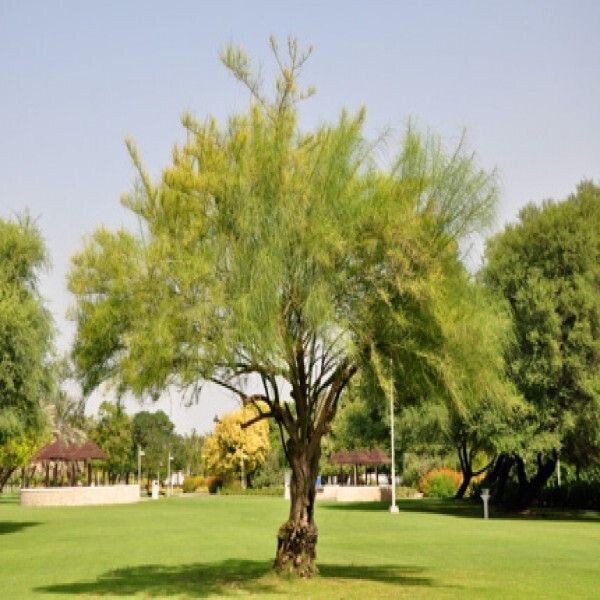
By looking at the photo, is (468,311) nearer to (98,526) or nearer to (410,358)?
(410,358)

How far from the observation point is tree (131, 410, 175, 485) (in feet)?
339

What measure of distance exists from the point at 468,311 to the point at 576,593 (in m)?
5.24

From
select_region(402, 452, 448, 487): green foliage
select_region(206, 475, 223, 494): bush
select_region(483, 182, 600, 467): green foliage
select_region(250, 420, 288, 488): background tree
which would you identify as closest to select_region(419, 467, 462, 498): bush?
select_region(402, 452, 448, 487): green foliage

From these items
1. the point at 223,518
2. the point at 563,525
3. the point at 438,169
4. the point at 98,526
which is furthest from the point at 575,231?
the point at 438,169

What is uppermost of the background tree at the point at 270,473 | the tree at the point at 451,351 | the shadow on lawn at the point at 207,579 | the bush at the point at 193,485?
the tree at the point at 451,351

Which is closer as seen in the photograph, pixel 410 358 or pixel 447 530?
pixel 410 358

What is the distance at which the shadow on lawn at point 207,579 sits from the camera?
17.3m

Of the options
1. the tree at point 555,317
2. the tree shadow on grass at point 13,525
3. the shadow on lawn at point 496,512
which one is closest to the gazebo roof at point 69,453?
the shadow on lawn at point 496,512

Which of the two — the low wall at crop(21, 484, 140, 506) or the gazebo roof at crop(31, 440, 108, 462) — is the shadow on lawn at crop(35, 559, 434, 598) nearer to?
the low wall at crop(21, 484, 140, 506)

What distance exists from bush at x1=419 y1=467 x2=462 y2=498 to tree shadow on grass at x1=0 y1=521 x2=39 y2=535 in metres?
35.1

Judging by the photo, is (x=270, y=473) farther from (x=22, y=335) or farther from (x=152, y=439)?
(x=22, y=335)

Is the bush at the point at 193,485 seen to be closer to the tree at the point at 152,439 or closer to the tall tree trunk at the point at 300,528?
the tree at the point at 152,439

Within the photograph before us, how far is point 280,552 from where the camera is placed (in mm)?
18562

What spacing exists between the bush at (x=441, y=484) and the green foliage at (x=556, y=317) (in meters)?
22.8
